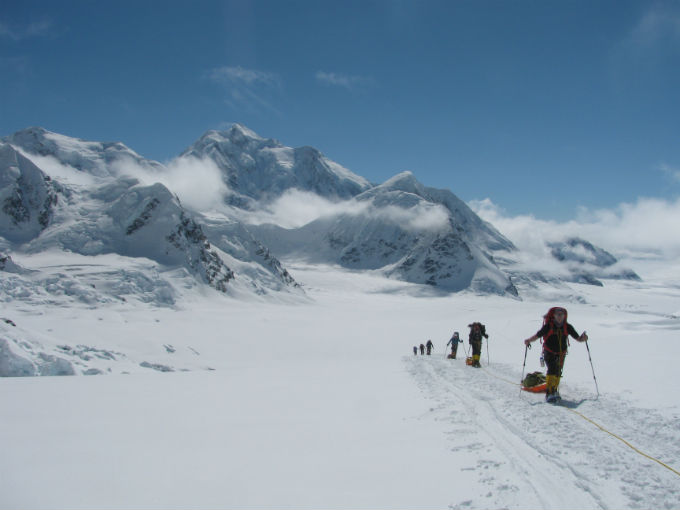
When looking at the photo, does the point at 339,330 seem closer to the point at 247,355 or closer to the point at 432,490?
the point at 247,355

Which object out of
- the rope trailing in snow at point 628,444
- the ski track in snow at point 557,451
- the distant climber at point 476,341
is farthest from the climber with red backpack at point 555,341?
the distant climber at point 476,341

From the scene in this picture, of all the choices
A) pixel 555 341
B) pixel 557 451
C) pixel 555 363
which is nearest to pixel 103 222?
pixel 555 341

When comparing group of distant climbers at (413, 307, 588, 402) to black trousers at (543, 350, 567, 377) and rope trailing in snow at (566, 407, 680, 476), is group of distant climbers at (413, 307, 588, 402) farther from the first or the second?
rope trailing in snow at (566, 407, 680, 476)

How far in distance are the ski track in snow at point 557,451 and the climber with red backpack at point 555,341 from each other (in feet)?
1.61

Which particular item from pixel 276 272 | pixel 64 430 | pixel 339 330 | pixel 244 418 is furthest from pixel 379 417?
pixel 276 272

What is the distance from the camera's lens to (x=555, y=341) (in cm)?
965

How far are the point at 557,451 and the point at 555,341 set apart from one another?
175 inches

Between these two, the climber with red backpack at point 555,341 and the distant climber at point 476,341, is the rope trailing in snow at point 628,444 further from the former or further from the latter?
the distant climber at point 476,341

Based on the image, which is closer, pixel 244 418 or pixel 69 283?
pixel 244 418

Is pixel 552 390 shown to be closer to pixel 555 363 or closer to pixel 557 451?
pixel 555 363

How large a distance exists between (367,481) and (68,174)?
23118 centimetres

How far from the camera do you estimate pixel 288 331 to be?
48750 mm

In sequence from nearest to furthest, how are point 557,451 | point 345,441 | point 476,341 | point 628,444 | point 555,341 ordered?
1. point 557,451
2. point 628,444
3. point 345,441
4. point 555,341
5. point 476,341

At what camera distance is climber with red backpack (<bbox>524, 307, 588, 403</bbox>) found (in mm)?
9289
